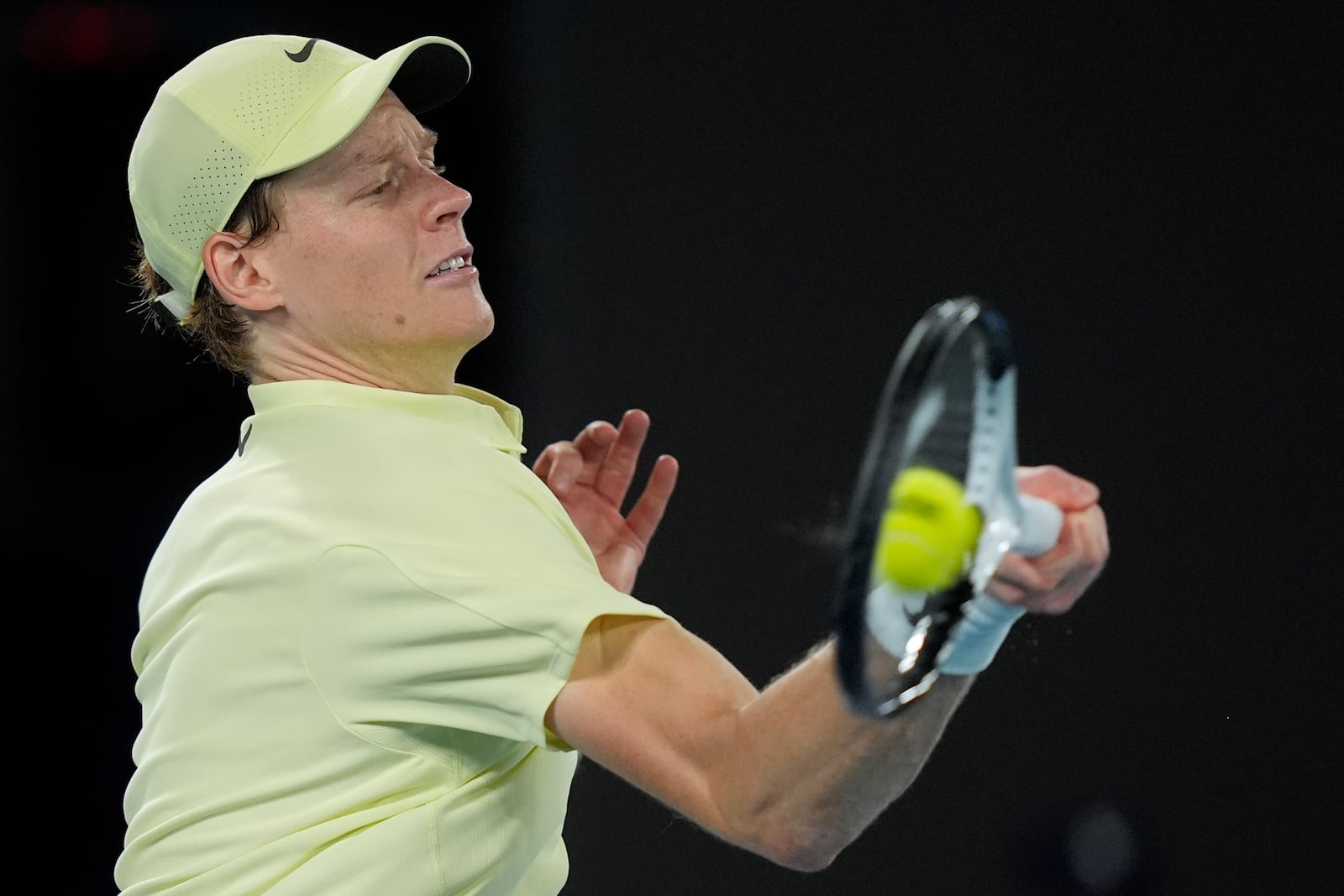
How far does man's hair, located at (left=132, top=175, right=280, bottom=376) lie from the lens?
4.09ft

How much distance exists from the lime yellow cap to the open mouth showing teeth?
12 centimetres

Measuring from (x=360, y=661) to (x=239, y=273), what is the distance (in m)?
0.40

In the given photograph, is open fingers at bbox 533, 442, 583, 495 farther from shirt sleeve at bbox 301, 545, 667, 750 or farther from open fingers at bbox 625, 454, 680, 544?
shirt sleeve at bbox 301, 545, 667, 750

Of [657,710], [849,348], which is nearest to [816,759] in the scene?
[657,710]

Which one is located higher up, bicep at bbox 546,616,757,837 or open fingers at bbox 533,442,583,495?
bicep at bbox 546,616,757,837

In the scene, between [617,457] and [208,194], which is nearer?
[208,194]

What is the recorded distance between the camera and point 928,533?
78 cm

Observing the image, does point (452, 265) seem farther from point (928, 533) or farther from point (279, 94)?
point (928, 533)

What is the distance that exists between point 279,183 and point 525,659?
0.49 metres

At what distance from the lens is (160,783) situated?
113 cm

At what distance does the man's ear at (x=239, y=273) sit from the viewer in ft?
4.10

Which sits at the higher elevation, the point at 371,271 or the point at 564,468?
the point at 371,271

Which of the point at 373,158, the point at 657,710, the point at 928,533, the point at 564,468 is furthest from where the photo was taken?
the point at 564,468

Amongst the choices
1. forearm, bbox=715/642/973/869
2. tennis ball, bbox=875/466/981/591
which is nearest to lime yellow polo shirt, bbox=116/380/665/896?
forearm, bbox=715/642/973/869
